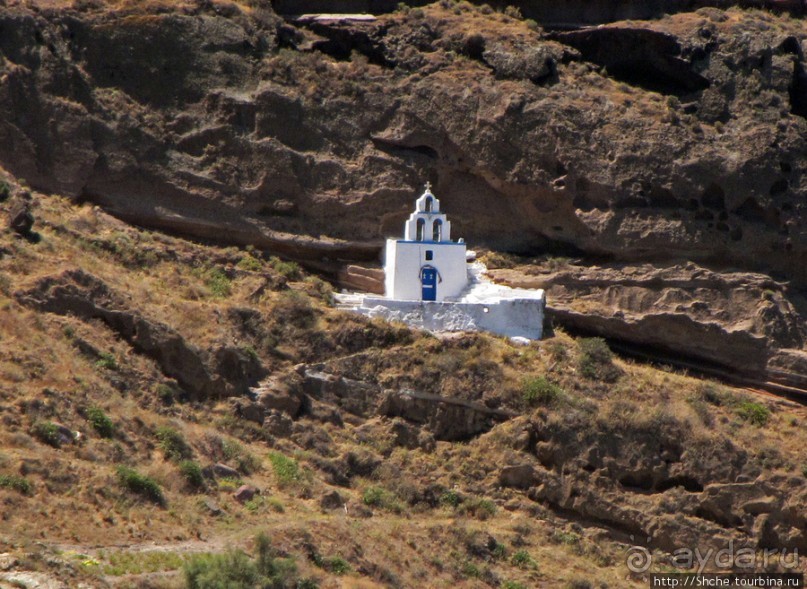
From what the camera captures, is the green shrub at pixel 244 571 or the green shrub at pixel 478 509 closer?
the green shrub at pixel 244 571

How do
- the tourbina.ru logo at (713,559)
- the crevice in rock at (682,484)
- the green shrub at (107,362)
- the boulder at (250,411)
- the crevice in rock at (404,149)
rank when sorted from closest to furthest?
the green shrub at (107,362) < the boulder at (250,411) < the tourbina.ru logo at (713,559) < the crevice in rock at (682,484) < the crevice in rock at (404,149)

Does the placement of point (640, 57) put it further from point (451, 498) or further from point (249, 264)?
point (451, 498)

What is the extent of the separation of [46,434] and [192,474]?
2479 mm

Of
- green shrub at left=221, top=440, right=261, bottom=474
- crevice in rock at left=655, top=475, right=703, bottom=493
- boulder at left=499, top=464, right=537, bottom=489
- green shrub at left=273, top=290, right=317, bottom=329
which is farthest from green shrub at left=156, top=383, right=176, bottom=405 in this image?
crevice in rock at left=655, top=475, right=703, bottom=493

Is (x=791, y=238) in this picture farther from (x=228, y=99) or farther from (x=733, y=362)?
(x=228, y=99)

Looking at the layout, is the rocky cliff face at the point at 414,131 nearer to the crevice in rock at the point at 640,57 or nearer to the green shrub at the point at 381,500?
the crevice in rock at the point at 640,57

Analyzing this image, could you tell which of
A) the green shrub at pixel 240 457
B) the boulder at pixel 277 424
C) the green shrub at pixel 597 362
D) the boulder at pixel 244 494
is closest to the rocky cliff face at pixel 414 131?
the green shrub at pixel 597 362

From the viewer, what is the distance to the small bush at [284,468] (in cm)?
2614

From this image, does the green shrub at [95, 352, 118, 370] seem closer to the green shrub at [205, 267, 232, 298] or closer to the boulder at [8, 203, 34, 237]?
the boulder at [8, 203, 34, 237]

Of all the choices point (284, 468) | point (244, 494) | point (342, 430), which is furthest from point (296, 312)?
point (244, 494)

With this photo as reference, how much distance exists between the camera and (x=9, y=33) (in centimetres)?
3372

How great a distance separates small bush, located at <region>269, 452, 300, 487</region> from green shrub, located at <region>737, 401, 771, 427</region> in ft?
32.1

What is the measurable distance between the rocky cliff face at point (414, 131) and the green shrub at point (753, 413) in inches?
129

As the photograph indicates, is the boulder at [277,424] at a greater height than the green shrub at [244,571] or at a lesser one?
greater
